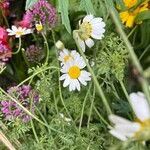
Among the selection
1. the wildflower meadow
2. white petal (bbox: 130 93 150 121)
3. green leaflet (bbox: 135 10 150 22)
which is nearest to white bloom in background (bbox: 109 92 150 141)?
white petal (bbox: 130 93 150 121)

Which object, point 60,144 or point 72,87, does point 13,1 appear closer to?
point 72,87

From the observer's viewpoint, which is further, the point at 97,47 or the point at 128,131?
the point at 97,47

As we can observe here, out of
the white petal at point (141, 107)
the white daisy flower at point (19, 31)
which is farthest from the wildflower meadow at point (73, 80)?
the white petal at point (141, 107)

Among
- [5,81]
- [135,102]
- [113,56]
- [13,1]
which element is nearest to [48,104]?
[113,56]

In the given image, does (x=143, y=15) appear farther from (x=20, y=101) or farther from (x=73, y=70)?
(x=20, y=101)

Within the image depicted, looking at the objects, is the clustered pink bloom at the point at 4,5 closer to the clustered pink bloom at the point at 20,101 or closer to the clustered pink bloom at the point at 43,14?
the clustered pink bloom at the point at 43,14

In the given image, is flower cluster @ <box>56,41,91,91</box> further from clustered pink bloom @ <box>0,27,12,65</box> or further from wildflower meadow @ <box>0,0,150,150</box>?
clustered pink bloom @ <box>0,27,12,65</box>

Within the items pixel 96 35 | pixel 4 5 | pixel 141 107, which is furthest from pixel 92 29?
pixel 141 107
